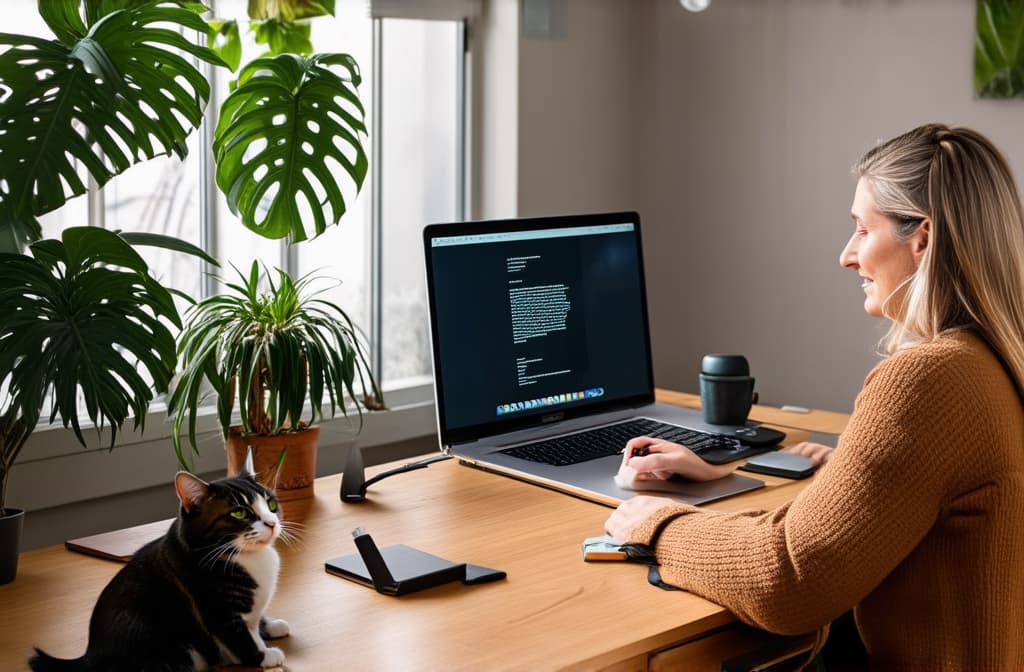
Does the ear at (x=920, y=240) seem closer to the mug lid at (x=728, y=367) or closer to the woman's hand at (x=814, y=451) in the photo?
the woman's hand at (x=814, y=451)

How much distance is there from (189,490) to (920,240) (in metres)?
0.96

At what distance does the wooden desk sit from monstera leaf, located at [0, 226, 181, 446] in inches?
9.0

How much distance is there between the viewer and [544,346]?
6.75 feet

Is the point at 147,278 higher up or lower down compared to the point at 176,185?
lower down

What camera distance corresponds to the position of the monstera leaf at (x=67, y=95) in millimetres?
1531

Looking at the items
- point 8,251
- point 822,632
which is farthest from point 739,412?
point 8,251

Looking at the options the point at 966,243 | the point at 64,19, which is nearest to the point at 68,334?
the point at 64,19

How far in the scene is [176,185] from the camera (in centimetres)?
245

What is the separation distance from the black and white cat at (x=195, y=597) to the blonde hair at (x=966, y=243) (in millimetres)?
849

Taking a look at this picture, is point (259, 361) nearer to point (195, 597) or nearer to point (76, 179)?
point (76, 179)

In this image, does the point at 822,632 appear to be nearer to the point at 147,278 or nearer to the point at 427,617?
the point at 427,617

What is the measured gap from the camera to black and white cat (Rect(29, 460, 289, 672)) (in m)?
1.13

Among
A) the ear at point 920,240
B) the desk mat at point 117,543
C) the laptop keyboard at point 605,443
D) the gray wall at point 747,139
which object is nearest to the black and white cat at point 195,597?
the desk mat at point 117,543

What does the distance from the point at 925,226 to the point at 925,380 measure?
0.24 m
